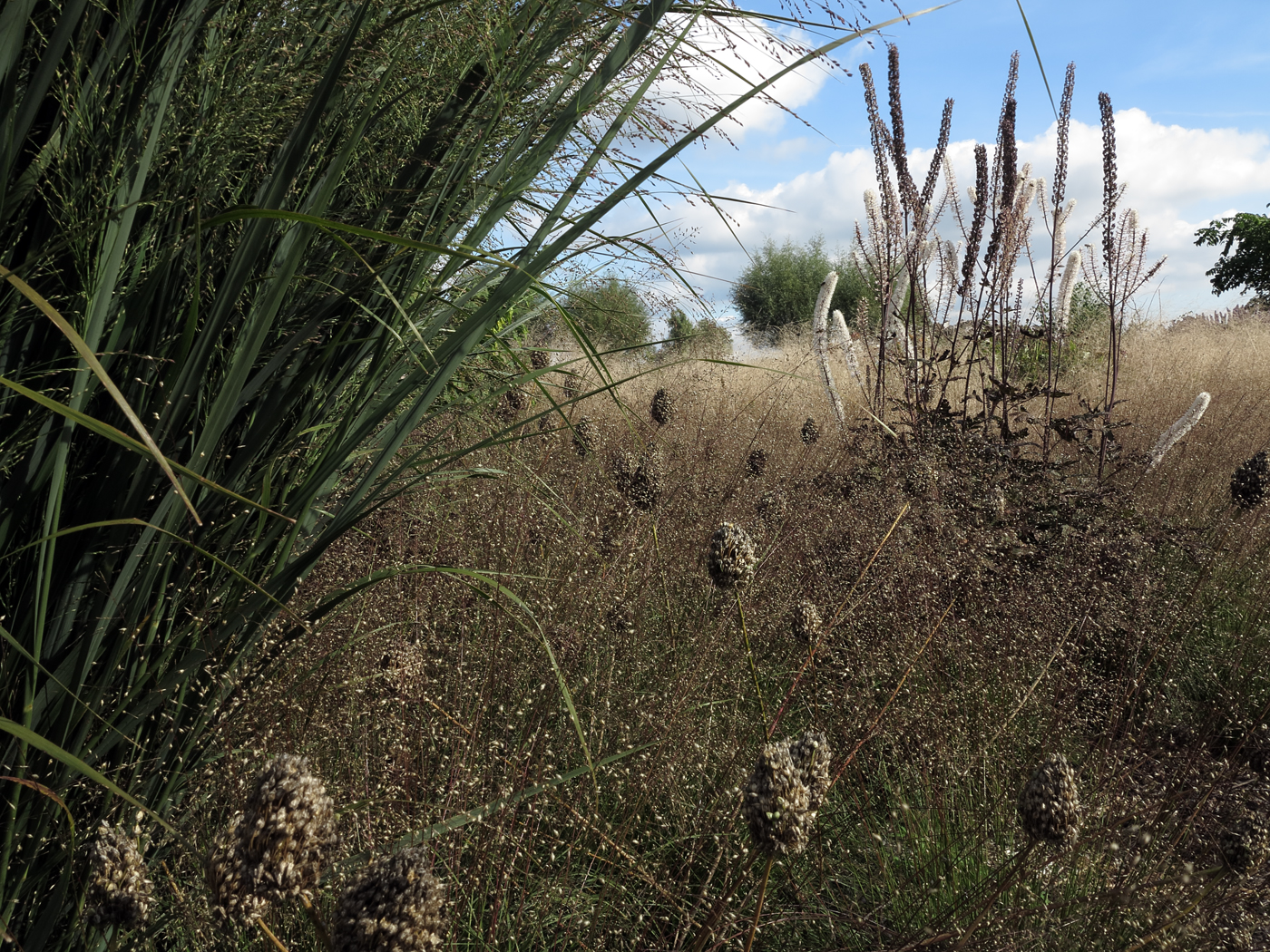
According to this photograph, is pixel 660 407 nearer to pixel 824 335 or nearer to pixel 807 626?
pixel 824 335

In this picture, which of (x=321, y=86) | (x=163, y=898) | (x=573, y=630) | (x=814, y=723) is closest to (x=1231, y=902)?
(x=814, y=723)

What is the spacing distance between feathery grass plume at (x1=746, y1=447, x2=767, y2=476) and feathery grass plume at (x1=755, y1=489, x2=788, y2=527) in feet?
1.34

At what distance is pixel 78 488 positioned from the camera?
1.07 m

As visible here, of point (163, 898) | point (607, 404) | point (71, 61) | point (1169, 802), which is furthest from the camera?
point (607, 404)

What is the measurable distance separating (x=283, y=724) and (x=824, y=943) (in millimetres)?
1010

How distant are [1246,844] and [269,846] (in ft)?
4.72

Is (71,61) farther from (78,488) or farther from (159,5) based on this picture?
(78,488)

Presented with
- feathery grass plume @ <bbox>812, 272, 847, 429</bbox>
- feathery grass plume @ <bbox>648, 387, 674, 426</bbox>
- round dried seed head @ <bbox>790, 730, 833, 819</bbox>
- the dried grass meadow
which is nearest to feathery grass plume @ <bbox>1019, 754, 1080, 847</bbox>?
the dried grass meadow

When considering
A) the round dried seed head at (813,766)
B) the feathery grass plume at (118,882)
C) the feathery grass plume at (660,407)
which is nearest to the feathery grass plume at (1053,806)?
the round dried seed head at (813,766)

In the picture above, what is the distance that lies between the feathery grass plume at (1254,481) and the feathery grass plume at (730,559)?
6.65ft

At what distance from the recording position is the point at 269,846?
792 millimetres

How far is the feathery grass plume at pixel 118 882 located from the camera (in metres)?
0.86

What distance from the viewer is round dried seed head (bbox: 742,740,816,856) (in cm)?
96

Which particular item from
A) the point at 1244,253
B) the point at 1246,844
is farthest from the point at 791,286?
the point at 1246,844
